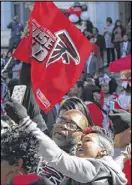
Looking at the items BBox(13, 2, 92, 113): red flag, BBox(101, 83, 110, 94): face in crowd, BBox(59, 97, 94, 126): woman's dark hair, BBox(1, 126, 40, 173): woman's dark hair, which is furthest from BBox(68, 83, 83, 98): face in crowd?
BBox(1, 126, 40, 173): woman's dark hair

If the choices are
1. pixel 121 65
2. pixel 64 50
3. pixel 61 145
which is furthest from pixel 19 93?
pixel 121 65

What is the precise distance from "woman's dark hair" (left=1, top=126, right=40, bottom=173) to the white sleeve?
128mm

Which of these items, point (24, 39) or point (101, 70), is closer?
point (24, 39)

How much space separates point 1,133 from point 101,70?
1105 centimetres

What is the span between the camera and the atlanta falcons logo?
5.45 m

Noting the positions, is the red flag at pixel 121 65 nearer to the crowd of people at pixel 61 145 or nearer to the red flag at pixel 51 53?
the crowd of people at pixel 61 145

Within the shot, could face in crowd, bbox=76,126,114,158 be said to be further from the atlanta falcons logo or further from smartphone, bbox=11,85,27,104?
the atlanta falcons logo

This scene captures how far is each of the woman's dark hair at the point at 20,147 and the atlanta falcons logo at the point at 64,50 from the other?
2.10m

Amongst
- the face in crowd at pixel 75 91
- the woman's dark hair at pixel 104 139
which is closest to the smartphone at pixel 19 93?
the woman's dark hair at pixel 104 139

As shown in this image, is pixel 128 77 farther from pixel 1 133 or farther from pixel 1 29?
pixel 1 29

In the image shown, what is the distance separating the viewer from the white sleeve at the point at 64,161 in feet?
11.6

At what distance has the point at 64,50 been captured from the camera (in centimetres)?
551

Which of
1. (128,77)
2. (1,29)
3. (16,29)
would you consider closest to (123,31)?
(16,29)

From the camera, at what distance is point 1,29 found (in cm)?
2072
